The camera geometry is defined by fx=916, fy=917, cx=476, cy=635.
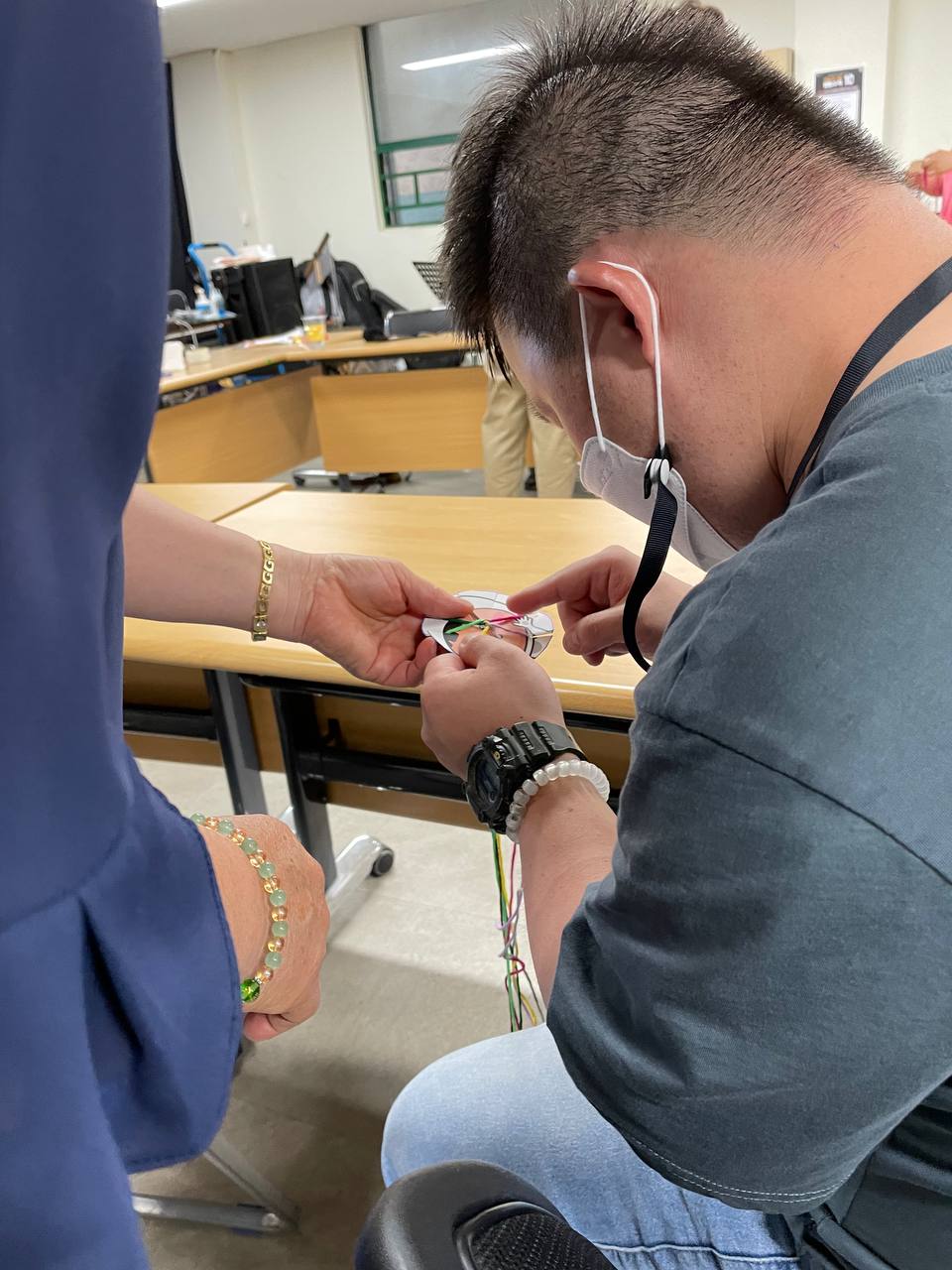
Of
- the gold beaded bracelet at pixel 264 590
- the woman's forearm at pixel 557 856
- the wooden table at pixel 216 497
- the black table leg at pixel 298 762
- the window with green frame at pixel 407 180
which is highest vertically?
the window with green frame at pixel 407 180

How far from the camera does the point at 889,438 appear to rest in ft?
1.65

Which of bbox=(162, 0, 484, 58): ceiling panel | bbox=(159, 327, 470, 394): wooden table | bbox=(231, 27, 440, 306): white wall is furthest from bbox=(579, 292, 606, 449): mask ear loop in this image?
bbox=(162, 0, 484, 58): ceiling panel

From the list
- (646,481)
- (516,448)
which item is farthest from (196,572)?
(516,448)

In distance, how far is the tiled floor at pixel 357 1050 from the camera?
4.71 ft

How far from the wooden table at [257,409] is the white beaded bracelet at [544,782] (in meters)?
3.12

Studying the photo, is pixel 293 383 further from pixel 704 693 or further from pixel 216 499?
pixel 704 693

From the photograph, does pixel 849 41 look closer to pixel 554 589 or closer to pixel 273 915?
pixel 554 589

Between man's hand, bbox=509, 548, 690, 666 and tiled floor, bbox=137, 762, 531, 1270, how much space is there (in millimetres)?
938

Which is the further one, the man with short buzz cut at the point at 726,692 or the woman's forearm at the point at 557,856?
the woman's forearm at the point at 557,856

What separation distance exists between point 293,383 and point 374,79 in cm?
397

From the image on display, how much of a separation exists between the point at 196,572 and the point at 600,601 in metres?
0.51

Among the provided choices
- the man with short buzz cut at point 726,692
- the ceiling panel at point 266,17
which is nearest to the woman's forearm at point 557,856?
the man with short buzz cut at point 726,692

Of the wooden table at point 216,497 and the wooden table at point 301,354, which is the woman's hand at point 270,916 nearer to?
the wooden table at point 216,497

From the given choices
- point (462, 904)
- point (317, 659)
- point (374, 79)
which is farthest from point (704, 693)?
point (374, 79)
